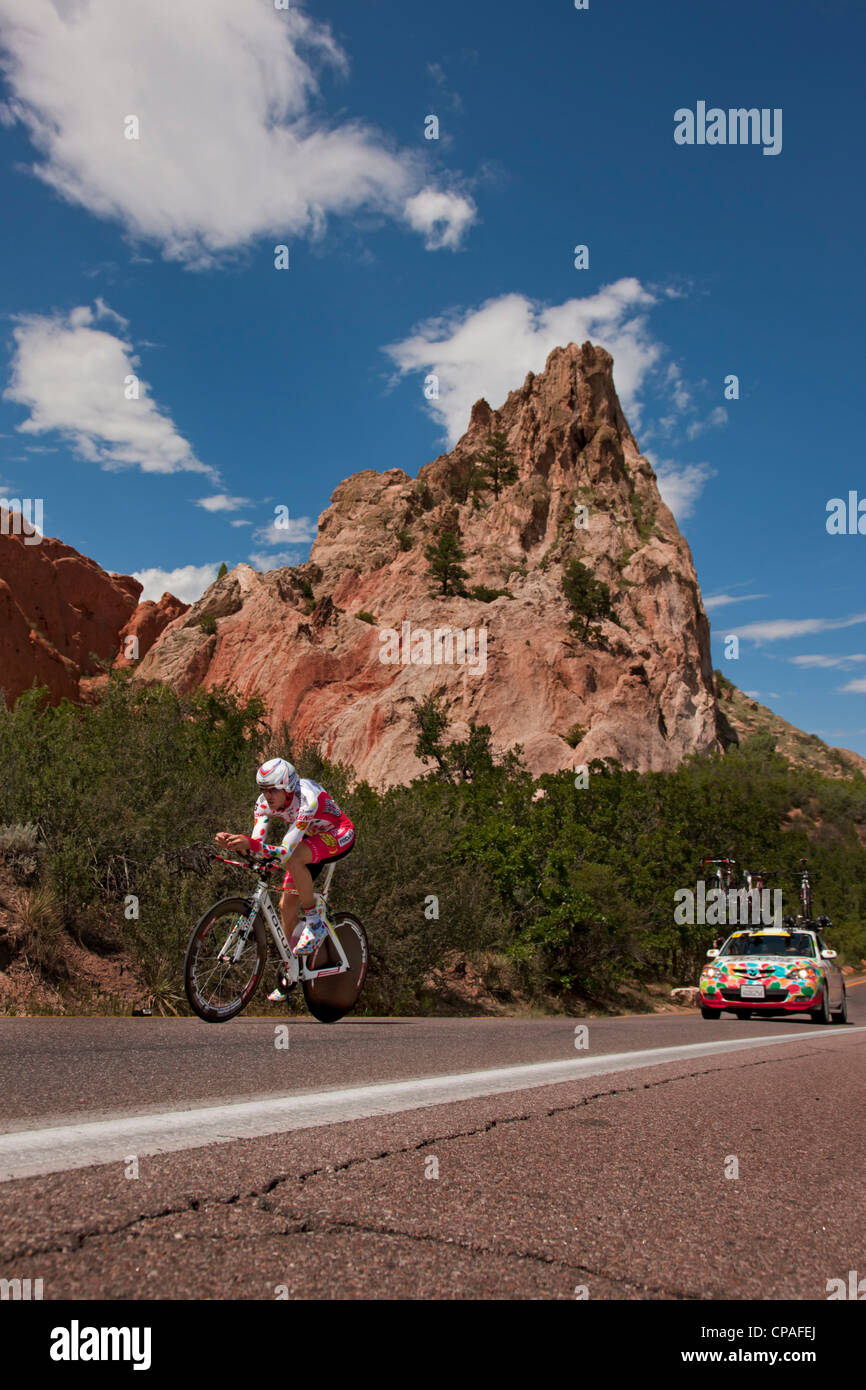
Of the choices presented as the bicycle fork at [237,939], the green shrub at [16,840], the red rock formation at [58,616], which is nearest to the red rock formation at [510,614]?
the red rock formation at [58,616]

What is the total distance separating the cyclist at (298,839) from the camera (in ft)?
19.6

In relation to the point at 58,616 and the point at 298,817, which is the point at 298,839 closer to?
the point at 298,817

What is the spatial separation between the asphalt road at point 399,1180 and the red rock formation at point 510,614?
37323 millimetres

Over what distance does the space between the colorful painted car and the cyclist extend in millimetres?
10907

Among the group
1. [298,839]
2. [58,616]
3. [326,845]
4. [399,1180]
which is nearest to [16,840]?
[326,845]

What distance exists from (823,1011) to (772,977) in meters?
1.23

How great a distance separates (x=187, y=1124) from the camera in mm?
3510

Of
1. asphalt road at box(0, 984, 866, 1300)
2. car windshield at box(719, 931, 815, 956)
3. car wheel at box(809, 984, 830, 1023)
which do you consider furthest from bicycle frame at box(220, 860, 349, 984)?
car wheel at box(809, 984, 830, 1023)

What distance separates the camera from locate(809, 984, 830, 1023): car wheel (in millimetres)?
15312

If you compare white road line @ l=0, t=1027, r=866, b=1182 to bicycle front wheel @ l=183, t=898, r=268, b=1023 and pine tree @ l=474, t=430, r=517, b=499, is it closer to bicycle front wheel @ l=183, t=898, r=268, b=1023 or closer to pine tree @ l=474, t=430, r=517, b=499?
bicycle front wheel @ l=183, t=898, r=268, b=1023

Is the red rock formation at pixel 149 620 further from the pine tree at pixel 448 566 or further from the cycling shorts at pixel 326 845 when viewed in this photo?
the cycling shorts at pixel 326 845

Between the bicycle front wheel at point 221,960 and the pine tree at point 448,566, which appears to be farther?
the pine tree at point 448,566
